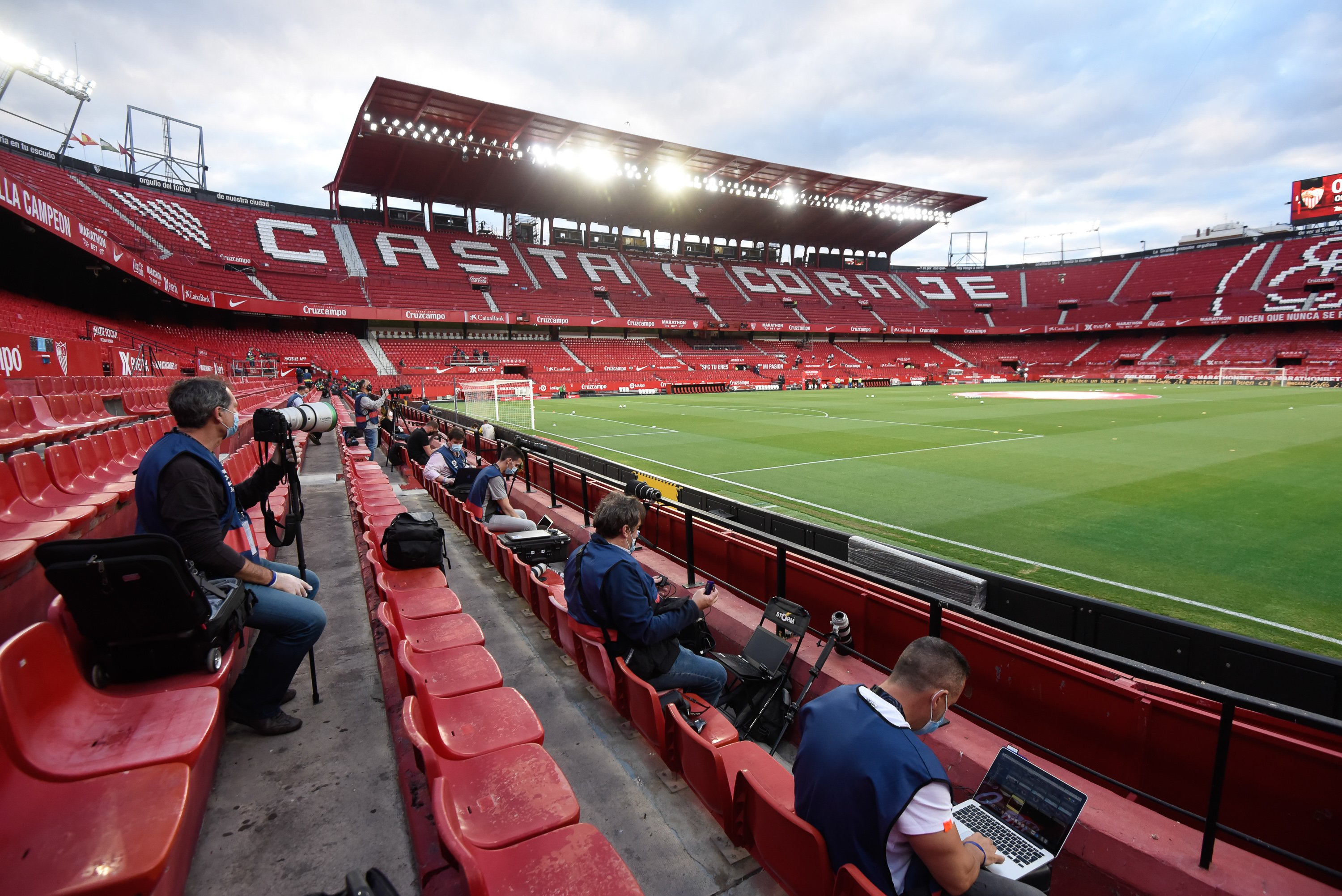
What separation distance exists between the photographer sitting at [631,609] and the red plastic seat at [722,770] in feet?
1.28

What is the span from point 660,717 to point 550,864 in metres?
→ 1.10

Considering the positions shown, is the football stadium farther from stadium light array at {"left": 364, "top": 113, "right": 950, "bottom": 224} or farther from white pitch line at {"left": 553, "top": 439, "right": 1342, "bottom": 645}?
stadium light array at {"left": 364, "top": 113, "right": 950, "bottom": 224}

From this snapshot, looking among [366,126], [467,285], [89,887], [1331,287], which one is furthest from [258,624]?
[1331,287]

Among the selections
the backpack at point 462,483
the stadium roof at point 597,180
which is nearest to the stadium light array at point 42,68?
the stadium roof at point 597,180

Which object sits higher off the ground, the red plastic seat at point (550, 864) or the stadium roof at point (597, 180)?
the stadium roof at point (597, 180)

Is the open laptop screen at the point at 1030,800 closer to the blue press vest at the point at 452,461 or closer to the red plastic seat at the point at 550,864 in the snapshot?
the red plastic seat at the point at 550,864

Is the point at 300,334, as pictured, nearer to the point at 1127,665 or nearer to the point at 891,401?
the point at 891,401

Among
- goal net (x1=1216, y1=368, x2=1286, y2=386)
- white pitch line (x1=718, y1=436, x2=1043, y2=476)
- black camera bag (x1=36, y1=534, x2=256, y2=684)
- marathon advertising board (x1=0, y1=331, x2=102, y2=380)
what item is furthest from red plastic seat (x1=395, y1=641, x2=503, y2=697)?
goal net (x1=1216, y1=368, x2=1286, y2=386)

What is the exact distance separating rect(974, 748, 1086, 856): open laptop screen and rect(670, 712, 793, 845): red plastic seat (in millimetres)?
907

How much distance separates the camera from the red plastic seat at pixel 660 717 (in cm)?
294

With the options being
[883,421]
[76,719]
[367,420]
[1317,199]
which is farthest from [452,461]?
[1317,199]

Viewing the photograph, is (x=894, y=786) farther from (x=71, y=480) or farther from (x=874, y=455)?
(x=874, y=455)

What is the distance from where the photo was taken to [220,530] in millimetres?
2703

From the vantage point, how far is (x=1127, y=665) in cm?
281
